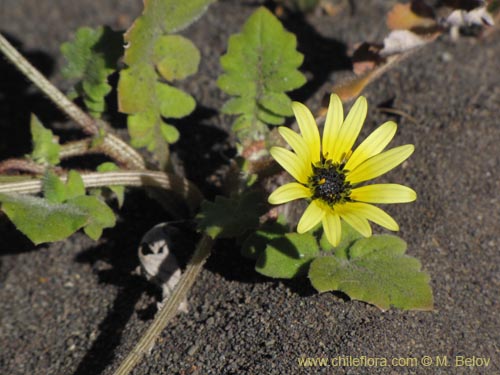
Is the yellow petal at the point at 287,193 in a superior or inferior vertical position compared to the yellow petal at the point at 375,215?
superior

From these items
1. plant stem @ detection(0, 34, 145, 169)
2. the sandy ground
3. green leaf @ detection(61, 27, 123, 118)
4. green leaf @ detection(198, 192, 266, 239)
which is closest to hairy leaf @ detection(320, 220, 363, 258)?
the sandy ground

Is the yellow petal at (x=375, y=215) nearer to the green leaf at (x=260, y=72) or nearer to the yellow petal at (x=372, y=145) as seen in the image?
the yellow petal at (x=372, y=145)

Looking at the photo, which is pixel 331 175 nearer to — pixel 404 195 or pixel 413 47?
pixel 404 195

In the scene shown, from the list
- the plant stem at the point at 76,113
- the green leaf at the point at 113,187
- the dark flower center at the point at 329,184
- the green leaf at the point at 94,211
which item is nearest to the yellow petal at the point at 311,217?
the dark flower center at the point at 329,184

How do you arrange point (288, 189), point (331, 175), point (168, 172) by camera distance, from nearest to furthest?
point (288, 189) < point (331, 175) < point (168, 172)

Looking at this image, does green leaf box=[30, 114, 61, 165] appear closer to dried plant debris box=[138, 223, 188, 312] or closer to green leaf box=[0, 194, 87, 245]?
green leaf box=[0, 194, 87, 245]

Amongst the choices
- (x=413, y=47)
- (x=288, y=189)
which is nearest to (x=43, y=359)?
(x=288, y=189)
